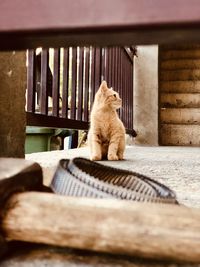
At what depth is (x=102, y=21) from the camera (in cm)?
70

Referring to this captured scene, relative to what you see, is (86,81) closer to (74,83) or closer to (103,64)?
(74,83)

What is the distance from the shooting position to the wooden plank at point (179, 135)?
6.66 meters

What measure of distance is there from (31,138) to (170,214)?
182 inches

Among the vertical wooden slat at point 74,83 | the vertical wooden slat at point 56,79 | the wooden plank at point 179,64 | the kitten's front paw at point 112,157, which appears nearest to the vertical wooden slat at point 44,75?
the vertical wooden slat at point 56,79

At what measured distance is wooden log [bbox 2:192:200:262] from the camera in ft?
2.35

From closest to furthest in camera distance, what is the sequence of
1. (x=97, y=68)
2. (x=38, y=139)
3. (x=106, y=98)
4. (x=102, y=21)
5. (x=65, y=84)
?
(x=102, y=21)
(x=65, y=84)
(x=106, y=98)
(x=97, y=68)
(x=38, y=139)

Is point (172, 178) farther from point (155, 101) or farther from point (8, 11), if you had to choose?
point (155, 101)

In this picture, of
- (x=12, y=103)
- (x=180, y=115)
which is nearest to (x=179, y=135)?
(x=180, y=115)

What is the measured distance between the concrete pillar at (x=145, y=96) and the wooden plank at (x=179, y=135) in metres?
0.39

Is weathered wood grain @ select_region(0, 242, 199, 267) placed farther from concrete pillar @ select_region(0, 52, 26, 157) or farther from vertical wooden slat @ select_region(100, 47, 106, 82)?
vertical wooden slat @ select_region(100, 47, 106, 82)

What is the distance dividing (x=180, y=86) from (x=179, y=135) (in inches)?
34.8

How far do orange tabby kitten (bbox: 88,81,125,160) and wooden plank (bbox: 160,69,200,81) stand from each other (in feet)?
12.3

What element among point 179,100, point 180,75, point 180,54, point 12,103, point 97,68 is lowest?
point 12,103

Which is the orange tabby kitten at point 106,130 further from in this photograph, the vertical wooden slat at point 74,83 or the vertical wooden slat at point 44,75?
the vertical wooden slat at point 44,75
